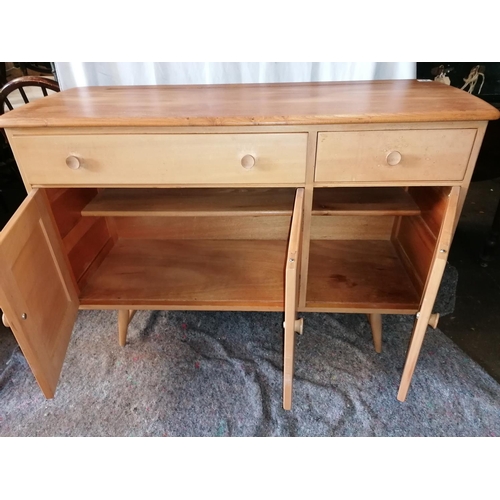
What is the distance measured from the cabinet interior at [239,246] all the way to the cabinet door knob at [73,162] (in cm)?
15

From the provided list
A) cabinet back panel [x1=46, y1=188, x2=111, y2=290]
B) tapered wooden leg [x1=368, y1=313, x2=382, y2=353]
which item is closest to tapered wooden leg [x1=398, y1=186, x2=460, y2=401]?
tapered wooden leg [x1=368, y1=313, x2=382, y2=353]

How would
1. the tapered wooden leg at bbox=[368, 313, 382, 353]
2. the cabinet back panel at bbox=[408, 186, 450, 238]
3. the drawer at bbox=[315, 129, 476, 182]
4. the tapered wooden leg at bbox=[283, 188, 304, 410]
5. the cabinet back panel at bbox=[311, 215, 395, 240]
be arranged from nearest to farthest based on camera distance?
the tapered wooden leg at bbox=[283, 188, 304, 410], the drawer at bbox=[315, 129, 476, 182], the cabinet back panel at bbox=[408, 186, 450, 238], the tapered wooden leg at bbox=[368, 313, 382, 353], the cabinet back panel at bbox=[311, 215, 395, 240]

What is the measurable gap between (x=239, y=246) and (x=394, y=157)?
61 cm

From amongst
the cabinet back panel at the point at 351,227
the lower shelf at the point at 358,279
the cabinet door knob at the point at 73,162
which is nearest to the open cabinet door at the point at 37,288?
the cabinet door knob at the point at 73,162

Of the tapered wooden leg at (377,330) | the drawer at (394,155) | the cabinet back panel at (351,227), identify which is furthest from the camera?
the cabinet back panel at (351,227)

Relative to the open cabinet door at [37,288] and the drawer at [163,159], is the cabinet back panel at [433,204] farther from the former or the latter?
the open cabinet door at [37,288]

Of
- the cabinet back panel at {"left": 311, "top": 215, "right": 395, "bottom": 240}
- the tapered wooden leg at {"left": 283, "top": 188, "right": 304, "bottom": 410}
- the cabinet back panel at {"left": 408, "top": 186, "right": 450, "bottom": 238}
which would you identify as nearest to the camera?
the tapered wooden leg at {"left": 283, "top": 188, "right": 304, "bottom": 410}

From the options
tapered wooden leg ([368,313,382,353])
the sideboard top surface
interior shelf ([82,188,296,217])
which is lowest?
tapered wooden leg ([368,313,382,353])

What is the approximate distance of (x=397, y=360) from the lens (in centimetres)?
118

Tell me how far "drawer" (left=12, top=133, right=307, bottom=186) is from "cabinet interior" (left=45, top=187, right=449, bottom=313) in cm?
11

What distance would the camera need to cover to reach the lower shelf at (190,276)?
3.47 feet

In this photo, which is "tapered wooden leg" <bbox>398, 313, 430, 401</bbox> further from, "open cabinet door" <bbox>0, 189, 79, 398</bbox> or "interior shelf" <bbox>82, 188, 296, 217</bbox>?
"open cabinet door" <bbox>0, 189, 79, 398</bbox>

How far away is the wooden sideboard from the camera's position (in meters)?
0.79
